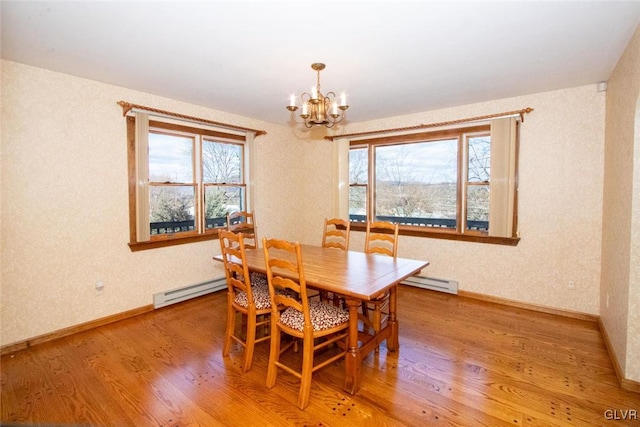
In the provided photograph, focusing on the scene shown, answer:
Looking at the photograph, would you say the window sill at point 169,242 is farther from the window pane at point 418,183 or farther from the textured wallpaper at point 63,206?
the window pane at point 418,183

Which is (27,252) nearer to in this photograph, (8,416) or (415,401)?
(8,416)

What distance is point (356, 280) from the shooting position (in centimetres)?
210

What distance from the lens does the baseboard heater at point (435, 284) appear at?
4.00m

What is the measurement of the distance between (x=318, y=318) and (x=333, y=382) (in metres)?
0.50

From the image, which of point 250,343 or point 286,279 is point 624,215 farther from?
point 250,343

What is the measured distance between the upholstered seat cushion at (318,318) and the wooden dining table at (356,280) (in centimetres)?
11

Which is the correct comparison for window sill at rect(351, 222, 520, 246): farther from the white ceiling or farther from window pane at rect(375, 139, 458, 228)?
the white ceiling

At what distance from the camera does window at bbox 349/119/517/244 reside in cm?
360

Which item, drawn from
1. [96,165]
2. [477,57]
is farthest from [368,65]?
[96,165]

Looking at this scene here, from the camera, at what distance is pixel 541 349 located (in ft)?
8.65

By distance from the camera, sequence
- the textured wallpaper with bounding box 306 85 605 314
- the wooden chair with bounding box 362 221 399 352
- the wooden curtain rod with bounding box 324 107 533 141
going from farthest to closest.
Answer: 1. the wooden curtain rod with bounding box 324 107 533 141
2. the textured wallpaper with bounding box 306 85 605 314
3. the wooden chair with bounding box 362 221 399 352

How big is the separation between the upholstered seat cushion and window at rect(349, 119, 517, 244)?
2461 millimetres

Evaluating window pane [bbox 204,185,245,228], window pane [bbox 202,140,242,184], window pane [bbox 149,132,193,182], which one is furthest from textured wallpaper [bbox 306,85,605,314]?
window pane [bbox 149,132,193,182]

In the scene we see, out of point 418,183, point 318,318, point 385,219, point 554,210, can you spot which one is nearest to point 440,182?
point 418,183
